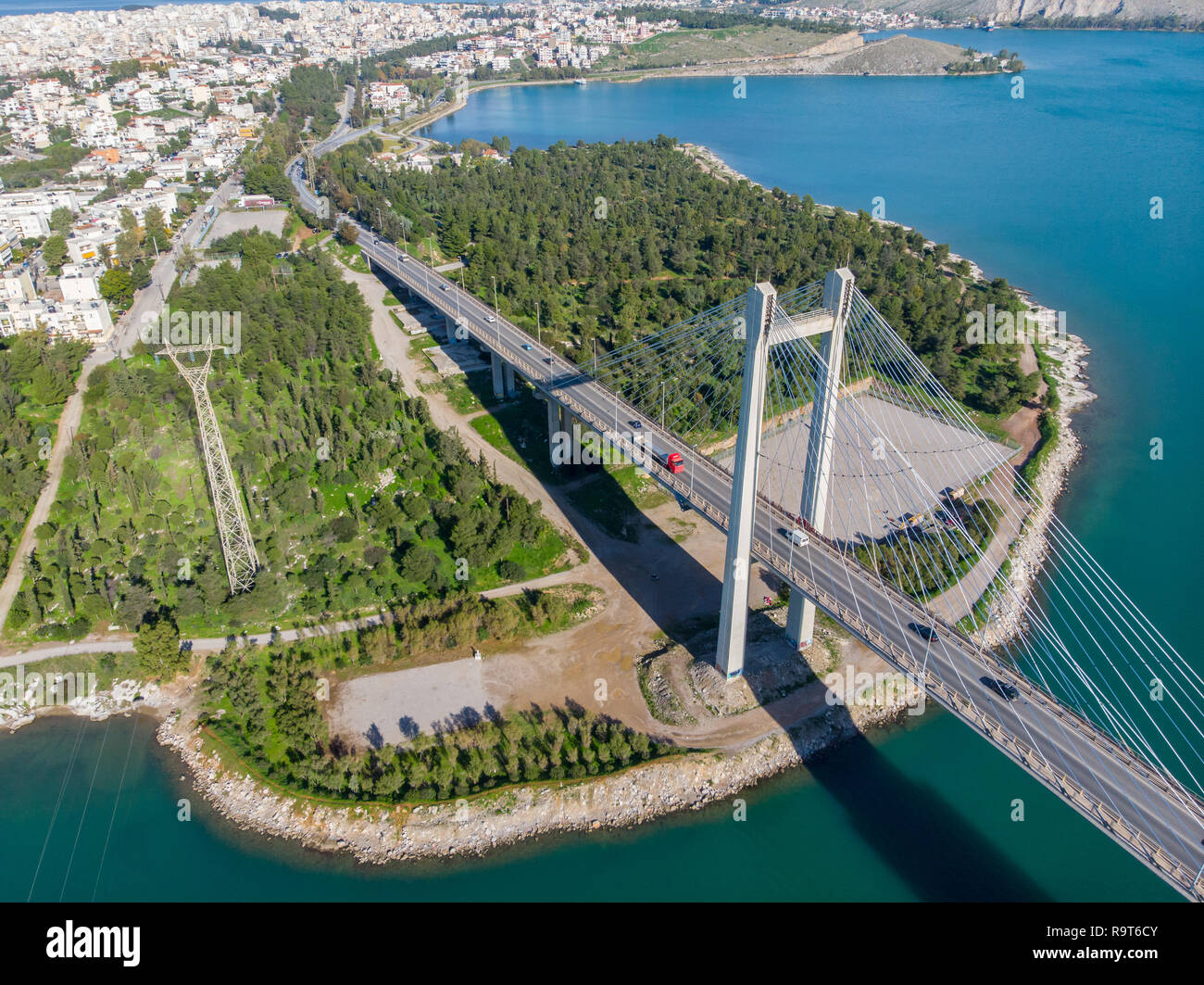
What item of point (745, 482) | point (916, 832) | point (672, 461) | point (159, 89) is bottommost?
point (916, 832)

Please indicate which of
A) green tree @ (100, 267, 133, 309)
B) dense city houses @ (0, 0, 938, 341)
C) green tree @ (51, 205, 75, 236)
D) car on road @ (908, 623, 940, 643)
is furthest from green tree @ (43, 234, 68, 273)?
car on road @ (908, 623, 940, 643)

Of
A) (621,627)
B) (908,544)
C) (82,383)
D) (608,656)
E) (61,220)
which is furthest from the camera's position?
(61,220)

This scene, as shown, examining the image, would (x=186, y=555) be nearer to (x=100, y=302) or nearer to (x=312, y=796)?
(x=312, y=796)

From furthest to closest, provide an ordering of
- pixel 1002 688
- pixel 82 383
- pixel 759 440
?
1. pixel 82 383
2. pixel 759 440
3. pixel 1002 688

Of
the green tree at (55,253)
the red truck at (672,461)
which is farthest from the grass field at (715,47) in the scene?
the red truck at (672,461)

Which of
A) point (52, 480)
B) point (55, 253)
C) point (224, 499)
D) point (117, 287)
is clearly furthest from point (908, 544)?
point (55, 253)

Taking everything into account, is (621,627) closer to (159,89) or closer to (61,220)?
(61,220)

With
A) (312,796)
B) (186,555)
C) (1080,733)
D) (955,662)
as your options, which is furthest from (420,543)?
(1080,733)
